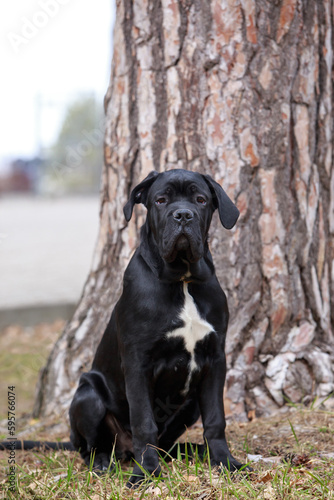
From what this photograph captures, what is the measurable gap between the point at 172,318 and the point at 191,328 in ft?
0.38

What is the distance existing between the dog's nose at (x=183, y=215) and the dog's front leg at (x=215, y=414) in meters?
0.80

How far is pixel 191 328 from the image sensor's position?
9.86ft

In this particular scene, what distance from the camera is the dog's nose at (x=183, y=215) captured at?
2.87 metres

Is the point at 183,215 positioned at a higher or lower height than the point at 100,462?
higher

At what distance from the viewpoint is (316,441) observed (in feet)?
11.3

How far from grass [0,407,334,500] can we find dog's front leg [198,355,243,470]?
100 mm

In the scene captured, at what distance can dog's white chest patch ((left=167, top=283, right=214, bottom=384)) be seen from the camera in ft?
9.80

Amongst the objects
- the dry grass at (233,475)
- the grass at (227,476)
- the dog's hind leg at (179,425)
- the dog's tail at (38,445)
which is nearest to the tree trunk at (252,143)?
the dry grass at (233,475)

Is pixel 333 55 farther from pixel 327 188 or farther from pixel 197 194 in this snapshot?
pixel 197 194

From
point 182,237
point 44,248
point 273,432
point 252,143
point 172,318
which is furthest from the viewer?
point 44,248

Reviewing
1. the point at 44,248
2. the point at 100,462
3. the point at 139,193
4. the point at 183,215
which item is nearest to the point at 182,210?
the point at 183,215

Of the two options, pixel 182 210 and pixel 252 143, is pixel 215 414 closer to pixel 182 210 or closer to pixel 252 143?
pixel 182 210

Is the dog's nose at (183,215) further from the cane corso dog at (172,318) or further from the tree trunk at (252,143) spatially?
the tree trunk at (252,143)

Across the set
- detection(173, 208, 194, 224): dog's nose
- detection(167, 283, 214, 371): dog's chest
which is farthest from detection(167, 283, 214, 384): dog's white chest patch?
detection(173, 208, 194, 224): dog's nose
